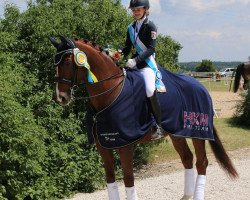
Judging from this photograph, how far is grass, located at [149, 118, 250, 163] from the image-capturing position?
37.7 ft

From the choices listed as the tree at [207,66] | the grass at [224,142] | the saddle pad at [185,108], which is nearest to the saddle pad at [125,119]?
the saddle pad at [185,108]

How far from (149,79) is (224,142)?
8.34 metres

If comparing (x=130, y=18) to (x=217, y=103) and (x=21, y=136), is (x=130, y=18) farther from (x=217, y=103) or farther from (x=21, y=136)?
(x=217, y=103)

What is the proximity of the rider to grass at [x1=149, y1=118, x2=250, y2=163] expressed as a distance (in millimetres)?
5507

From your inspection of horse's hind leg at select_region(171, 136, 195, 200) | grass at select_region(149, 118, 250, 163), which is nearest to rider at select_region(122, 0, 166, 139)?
horse's hind leg at select_region(171, 136, 195, 200)

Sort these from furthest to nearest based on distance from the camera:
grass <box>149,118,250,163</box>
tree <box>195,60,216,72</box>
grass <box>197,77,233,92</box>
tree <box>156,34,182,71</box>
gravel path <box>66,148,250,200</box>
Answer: tree <box>195,60,216,72</box> → grass <box>197,77,233,92</box> → grass <box>149,118,250,163</box> → tree <box>156,34,182,71</box> → gravel path <box>66,148,250,200</box>

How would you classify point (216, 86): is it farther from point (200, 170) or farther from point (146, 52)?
point (146, 52)

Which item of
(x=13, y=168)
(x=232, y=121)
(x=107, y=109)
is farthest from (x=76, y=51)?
(x=232, y=121)

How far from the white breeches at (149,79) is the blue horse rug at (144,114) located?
5 cm

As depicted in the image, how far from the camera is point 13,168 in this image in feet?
22.4

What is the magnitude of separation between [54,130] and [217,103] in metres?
16.0

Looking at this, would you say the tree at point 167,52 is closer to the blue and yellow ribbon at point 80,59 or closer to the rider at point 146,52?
the rider at point 146,52

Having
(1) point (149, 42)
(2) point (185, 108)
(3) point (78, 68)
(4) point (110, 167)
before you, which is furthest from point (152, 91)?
(4) point (110, 167)

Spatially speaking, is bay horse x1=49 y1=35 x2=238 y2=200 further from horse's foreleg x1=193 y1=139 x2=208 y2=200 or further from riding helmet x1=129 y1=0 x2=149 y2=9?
horse's foreleg x1=193 y1=139 x2=208 y2=200
